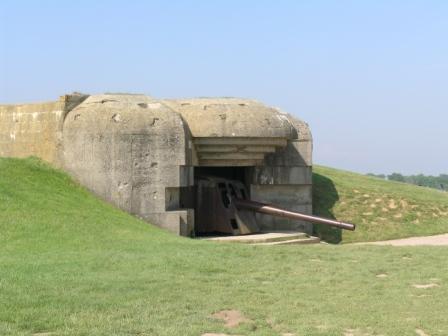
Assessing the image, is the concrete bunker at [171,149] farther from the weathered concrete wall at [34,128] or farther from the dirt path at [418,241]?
the dirt path at [418,241]

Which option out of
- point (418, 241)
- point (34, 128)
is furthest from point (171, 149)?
point (418, 241)

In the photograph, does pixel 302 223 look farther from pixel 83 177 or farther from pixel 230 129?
pixel 83 177

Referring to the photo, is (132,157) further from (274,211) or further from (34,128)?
(274,211)

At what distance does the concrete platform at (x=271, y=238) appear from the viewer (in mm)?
14727

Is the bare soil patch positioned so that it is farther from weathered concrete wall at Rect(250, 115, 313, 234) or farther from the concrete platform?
weathered concrete wall at Rect(250, 115, 313, 234)

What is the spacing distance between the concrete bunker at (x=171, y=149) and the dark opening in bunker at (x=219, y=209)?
0.17 ft

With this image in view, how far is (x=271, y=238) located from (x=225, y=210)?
1458 millimetres

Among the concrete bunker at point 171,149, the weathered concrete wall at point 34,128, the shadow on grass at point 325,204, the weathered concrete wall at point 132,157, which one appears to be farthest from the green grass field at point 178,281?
the shadow on grass at point 325,204

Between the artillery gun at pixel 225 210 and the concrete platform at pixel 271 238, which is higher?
the artillery gun at pixel 225 210

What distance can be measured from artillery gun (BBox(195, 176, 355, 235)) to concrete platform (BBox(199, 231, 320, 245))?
433mm

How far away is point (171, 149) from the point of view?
14.7 meters

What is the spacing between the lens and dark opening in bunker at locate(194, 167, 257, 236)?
16.0 m

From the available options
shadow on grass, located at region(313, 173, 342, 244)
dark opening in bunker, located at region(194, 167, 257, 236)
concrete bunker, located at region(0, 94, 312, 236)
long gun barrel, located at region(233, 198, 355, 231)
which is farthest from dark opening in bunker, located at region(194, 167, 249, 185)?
shadow on grass, located at region(313, 173, 342, 244)

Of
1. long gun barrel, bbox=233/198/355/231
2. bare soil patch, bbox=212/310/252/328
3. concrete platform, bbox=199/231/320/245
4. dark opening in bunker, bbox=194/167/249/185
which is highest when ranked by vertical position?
dark opening in bunker, bbox=194/167/249/185
